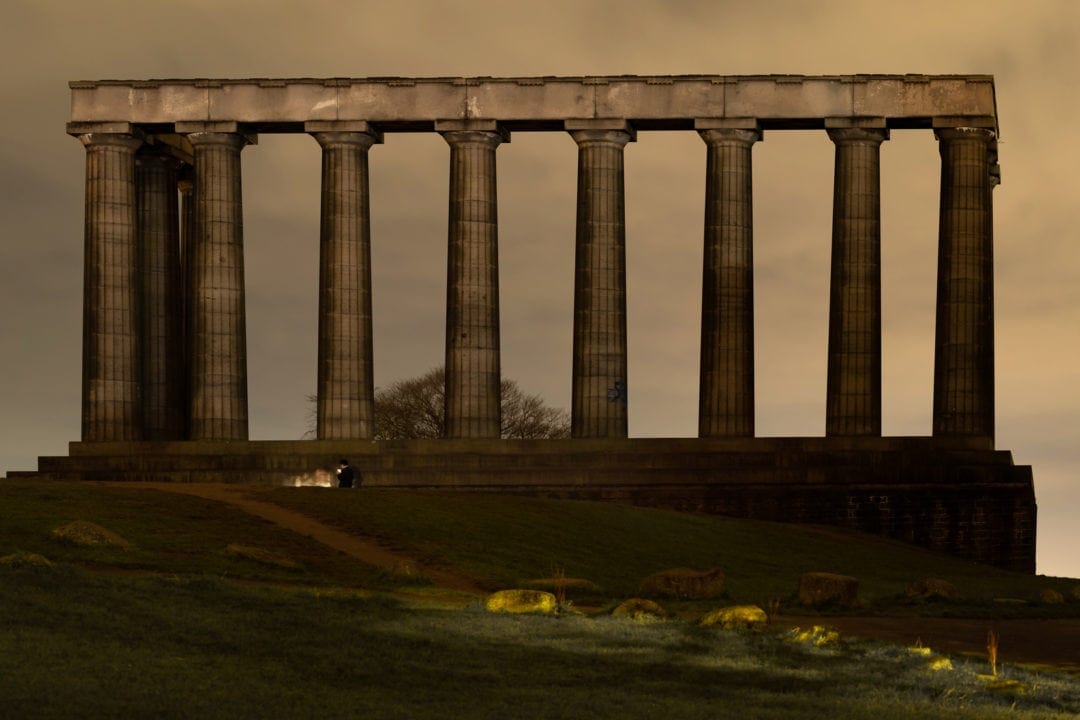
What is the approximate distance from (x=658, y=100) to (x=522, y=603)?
49423 millimetres

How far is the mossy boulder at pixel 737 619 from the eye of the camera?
41062 mm

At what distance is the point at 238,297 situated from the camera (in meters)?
90.8

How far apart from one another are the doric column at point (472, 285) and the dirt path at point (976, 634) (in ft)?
130

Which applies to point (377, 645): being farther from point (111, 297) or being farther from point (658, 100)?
point (111, 297)

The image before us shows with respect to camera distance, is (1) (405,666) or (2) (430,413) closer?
(1) (405,666)

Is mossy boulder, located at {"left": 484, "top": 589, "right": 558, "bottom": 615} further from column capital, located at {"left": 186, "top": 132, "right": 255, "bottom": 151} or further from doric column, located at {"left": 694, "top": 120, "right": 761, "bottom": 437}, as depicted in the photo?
column capital, located at {"left": 186, "top": 132, "right": 255, "bottom": 151}

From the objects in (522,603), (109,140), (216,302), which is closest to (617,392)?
(216,302)

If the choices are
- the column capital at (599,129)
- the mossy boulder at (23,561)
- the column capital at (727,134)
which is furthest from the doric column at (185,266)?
the mossy boulder at (23,561)

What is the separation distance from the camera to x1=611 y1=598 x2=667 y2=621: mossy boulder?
42.2m

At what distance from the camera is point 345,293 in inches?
3487

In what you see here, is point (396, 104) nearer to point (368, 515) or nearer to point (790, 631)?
point (368, 515)

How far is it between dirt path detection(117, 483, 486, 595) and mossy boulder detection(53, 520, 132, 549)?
21.8 ft

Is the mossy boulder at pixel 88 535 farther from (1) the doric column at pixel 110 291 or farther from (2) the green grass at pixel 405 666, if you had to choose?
(1) the doric column at pixel 110 291

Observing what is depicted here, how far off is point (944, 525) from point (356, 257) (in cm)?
2771
